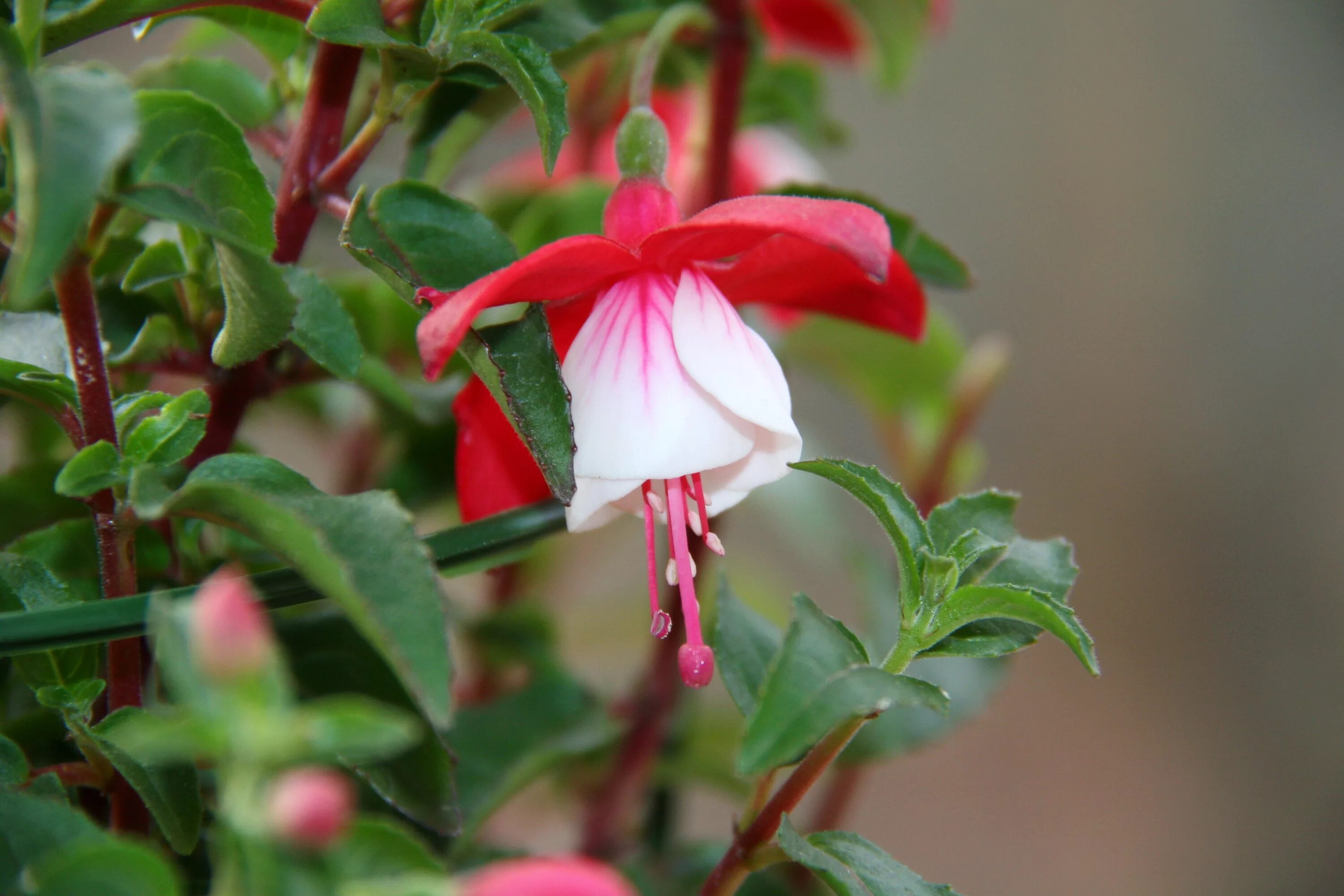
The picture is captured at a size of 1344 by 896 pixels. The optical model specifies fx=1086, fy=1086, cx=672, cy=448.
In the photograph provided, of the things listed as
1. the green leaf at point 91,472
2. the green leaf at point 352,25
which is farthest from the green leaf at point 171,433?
the green leaf at point 352,25

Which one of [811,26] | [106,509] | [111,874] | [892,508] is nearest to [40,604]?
[106,509]

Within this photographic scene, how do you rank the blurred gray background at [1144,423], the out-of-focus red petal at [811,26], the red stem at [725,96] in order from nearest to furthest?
the red stem at [725,96]
the out-of-focus red petal at [811,26]
the blurred gray background at [1144,423]

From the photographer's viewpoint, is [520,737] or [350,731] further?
[520,737]

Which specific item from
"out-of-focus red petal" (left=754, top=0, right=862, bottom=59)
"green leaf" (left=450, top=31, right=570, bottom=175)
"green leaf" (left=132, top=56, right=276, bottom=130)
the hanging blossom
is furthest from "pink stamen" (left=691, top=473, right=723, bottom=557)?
"out-of-focus red petal" (left=754, top=0, right=862, bottom=59)

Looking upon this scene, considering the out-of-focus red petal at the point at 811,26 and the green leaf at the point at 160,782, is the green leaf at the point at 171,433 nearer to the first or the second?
the green leaf at the point at 160,782

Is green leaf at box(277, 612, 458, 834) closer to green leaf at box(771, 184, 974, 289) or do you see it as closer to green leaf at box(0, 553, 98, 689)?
green leaf at box(0, 553, 98, 689)

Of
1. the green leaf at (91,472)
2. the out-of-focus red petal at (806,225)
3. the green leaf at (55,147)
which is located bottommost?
the green leaf at (91,472)

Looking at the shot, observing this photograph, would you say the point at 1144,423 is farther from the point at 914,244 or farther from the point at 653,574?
the point at 653,574
